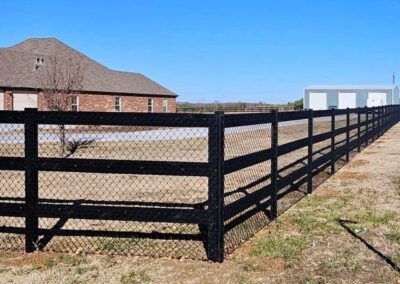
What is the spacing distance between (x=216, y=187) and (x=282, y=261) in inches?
41.2

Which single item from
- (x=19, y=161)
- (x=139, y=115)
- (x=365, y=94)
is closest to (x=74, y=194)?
(x=19, y=161)

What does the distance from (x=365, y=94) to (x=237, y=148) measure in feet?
210

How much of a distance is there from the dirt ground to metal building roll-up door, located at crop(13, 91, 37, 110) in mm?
27409

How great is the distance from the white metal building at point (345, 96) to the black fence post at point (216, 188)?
7351 centimetres

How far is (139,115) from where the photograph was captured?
5.33m

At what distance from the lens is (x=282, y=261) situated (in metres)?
5.11

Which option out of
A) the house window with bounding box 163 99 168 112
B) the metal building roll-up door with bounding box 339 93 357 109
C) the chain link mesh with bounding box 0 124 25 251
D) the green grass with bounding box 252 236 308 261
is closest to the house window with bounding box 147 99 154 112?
the house window with bounding box 163 99 168 112

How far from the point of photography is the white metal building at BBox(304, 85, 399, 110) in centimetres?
7594

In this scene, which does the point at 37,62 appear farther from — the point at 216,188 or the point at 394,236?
the point at 394,236

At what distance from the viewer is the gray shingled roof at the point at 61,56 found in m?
32.6

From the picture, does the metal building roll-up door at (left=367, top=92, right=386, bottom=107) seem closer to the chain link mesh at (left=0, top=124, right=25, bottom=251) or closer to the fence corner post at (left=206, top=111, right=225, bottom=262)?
the chain link mesh at (left=0, top=124, right=25, bottom=251)

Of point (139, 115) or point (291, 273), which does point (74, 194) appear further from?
point (291, 273)

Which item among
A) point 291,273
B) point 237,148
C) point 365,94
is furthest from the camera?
point 365,94

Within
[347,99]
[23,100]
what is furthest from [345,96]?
[23,100]
